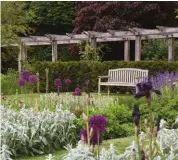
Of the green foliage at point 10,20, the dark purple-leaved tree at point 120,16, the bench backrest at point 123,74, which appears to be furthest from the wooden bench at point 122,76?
the dark purple-leaved tree at point 120,16

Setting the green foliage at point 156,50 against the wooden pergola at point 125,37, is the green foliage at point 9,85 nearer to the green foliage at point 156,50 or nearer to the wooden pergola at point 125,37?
the wooden pergola at point 125,37

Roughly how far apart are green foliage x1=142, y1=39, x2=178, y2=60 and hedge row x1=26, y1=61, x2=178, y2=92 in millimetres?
4511

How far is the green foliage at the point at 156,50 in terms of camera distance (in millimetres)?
19844

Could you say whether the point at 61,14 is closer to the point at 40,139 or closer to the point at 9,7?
the point at 9,7

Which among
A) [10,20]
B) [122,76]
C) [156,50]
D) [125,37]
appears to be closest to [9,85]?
[10,20]

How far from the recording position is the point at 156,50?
66.5ft

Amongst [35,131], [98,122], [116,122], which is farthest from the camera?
[116,122]

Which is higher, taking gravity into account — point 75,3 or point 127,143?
point 75,3

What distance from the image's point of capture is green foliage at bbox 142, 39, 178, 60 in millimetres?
19844

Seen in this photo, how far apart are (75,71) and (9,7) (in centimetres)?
317

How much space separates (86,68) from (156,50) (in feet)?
16.4

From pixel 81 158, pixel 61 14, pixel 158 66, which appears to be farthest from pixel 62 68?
pixel 81 158

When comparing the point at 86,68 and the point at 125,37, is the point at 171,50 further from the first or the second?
the point at 86,68

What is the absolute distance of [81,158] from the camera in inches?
126
